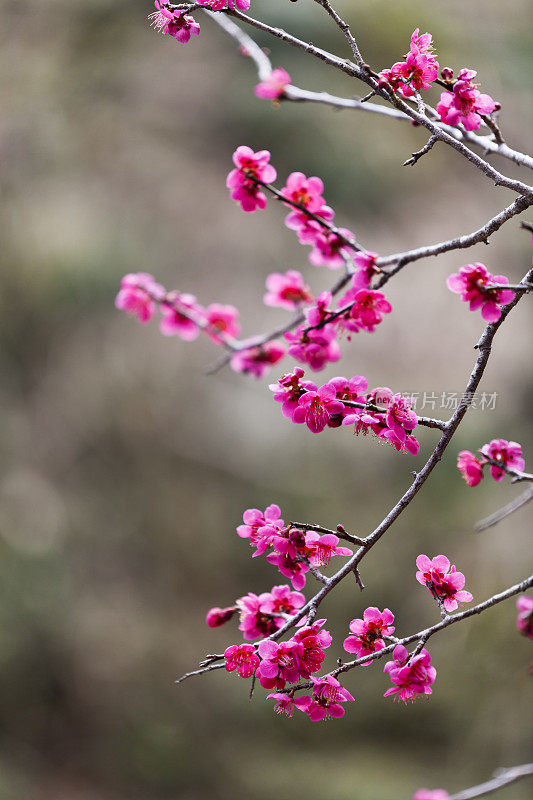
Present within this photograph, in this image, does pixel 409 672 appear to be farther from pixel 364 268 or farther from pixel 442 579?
pixel 364 268

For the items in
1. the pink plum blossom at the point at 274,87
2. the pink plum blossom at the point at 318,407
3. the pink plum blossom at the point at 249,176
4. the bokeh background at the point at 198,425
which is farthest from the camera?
the bokeh background at the point at 198,425

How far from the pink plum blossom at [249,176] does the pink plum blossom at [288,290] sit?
0.25 m

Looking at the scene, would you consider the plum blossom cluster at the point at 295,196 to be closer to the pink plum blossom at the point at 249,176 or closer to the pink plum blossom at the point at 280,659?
the pink plum blossom at the point at 249,176

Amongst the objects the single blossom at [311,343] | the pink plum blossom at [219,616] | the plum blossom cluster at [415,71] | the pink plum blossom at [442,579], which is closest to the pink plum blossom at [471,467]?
the pink plum blossom at [442,579]

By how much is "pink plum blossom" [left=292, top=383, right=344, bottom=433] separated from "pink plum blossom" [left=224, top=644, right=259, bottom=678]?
262mm

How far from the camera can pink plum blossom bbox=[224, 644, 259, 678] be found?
0.78m

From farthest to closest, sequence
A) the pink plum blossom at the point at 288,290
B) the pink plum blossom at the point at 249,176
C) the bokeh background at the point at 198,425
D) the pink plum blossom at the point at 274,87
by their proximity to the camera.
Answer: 1. the bokeh background at the point at 198,425
2. the pink plum blossom at the point at 288,290
3. the pink plum blossom at the point at 249,176
4. the pink plum blossom at the point at 274,87

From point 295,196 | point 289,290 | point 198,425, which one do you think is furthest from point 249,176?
point 198,425

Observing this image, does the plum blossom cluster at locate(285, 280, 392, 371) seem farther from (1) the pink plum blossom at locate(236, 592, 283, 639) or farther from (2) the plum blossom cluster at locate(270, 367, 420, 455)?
(1) the pink plum blossom at locate(236, 592, 283, 639)

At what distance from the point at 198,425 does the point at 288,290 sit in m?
1.29

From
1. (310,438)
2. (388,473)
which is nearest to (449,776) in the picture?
(388,473)

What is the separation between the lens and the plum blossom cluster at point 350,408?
30.6 inches

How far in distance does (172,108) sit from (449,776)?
2.69 m

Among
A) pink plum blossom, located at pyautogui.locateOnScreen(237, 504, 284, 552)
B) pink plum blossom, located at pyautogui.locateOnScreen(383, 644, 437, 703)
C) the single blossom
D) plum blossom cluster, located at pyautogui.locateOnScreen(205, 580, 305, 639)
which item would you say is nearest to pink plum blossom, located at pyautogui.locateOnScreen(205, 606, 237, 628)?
plum blossom cluster, located at pyautogui.locateOnScreen(205, 580, 305, 639)
